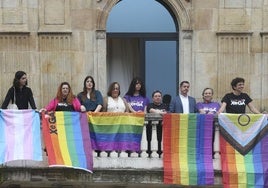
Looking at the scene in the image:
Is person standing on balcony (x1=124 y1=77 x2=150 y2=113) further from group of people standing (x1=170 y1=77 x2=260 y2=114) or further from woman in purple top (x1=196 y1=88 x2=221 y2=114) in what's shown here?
woman in purple top (x1=196 y1=88 x2=221 y2=114)

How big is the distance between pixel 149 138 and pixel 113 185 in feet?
5.02

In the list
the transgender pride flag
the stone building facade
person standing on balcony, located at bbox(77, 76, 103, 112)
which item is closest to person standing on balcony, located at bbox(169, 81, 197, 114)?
person standing on balcony, located at bbox(77, 76, 103, 112)

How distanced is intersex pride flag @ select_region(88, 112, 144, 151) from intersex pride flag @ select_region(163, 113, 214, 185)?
51cm

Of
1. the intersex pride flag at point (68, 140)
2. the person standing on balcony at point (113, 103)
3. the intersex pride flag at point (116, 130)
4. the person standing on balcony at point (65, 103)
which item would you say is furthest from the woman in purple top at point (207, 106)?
the person standing on balcony at point (65, 103)

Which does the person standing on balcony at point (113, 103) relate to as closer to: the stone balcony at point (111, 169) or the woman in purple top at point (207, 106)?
the stone balcony at point (111, 169)

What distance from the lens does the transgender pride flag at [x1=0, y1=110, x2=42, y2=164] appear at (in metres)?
10.3

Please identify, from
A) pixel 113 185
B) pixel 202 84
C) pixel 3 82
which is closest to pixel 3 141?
pixel 113 185

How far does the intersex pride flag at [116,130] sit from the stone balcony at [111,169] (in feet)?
0.58

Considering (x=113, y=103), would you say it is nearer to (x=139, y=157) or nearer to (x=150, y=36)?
(x=139, y=157)

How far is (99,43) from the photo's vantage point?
13773 mm

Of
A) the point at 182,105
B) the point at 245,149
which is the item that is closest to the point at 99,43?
the point at 182,105

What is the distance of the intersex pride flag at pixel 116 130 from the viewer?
1046 centimetres

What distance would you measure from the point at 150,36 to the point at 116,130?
4514 millimetres

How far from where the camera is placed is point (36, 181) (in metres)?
10.8
